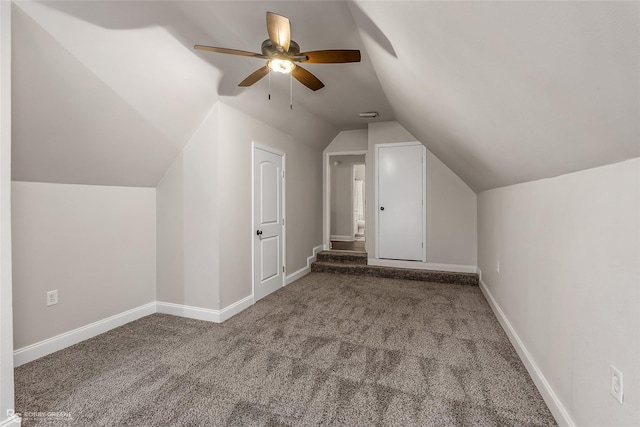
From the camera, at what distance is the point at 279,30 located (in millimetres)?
1760

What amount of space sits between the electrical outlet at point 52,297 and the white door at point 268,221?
1.82m

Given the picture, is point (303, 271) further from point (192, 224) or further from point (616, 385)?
point (616, 385)

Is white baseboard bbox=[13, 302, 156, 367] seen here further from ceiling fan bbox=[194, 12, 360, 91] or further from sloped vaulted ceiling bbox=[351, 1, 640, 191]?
sloped vaulted ceiling bbox=[351, 1, 640, 191]

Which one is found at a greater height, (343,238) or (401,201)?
(401,201)

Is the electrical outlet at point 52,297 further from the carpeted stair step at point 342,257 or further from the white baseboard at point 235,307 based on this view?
the carpeted stair step at point 342,257

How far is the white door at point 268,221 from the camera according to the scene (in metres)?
3.73

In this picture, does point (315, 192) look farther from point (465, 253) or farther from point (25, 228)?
point (25, 228)

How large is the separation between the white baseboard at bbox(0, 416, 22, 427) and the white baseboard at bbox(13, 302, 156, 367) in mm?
874

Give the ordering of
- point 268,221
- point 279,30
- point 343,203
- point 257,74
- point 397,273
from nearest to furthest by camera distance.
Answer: point 279,30 → point 257,74 → point 268,221 → point 397,273 → point 343,203

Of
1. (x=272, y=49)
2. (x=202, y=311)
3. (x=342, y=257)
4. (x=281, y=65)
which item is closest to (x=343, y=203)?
(x=342, y=257)

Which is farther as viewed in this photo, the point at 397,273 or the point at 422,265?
the point at 422,265

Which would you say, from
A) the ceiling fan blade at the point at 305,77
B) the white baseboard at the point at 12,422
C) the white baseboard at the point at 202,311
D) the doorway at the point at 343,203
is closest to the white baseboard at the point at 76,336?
the white baseboard at the point at 202,311

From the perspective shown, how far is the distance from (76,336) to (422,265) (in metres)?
4.46

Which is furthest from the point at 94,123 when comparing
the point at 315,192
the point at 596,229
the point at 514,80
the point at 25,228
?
the point at 315,192
